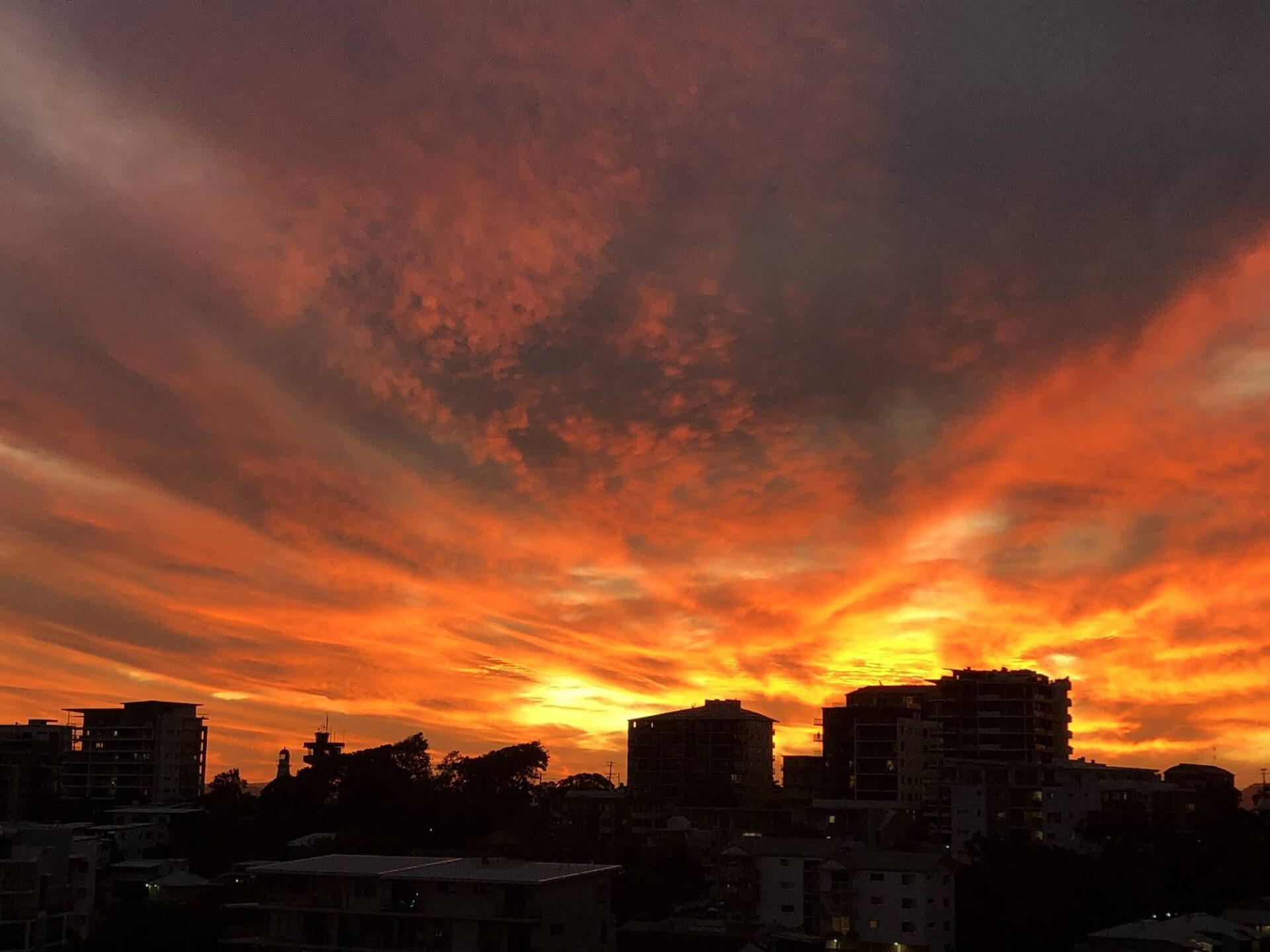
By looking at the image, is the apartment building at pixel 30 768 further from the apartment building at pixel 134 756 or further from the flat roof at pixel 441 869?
the flat roof at pixel 441 869

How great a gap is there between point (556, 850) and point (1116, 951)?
3397 centimetres

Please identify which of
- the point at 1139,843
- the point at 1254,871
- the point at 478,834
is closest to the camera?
the point at 1254,871

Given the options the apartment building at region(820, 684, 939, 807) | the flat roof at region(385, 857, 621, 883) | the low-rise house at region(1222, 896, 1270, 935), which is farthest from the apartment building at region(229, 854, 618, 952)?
the apartment building at region(820, 684, 939, 807)

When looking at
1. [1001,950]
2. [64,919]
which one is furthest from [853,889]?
[64,919]

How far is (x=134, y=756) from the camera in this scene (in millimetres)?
119125

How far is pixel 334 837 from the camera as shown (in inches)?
3056

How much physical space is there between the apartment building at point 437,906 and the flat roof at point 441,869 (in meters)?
0.06

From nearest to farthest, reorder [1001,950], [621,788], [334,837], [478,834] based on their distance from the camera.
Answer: [1001,950] → [334,837] → [478,834] → [621,788]

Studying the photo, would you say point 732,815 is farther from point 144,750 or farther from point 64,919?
point 144,750

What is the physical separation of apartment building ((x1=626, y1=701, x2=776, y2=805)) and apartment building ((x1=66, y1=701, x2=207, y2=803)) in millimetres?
43463

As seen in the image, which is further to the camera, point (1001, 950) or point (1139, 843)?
point (1139, 843)

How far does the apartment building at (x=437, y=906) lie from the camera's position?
48312mm

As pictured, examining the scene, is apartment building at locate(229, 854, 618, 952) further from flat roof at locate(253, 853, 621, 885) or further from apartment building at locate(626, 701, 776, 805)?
apartment building at locate(626, 701, 776, 805)

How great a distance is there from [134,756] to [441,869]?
79.5 metres
